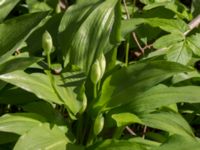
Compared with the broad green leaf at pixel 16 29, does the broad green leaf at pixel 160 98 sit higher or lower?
lower

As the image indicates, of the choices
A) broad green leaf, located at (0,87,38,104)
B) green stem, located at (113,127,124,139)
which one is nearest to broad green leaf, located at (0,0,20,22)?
broad green leaf, located at (0,87,38,104)

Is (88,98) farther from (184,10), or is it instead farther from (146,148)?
(184,10)

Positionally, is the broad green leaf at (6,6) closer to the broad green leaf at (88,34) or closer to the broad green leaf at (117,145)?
the broad green leaf at (88,34)

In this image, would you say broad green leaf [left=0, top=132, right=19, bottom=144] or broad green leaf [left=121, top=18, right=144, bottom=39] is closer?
broad green leaf [left=0, top=132, right=19, bottom=144]

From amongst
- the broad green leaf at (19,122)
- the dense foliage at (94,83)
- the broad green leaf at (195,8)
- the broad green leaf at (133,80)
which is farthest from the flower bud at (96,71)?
the broad green leaf at (195,8)

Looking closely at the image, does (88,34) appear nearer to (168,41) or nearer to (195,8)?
(168,41)

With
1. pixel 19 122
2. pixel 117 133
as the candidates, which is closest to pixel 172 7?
pixel 117 133

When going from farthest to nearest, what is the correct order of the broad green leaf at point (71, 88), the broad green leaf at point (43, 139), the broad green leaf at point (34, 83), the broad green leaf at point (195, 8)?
the broad green leaf at point (195, 8) → the broad green leaf at point (71, 88) → the broad green leaf at point (34, 83) → the broad green leaf at point (43, 139)

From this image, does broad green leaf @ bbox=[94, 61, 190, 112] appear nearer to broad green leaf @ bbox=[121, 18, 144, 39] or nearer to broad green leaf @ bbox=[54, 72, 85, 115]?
broad green leaf @ bbox=[54, 72, 85, 115]
